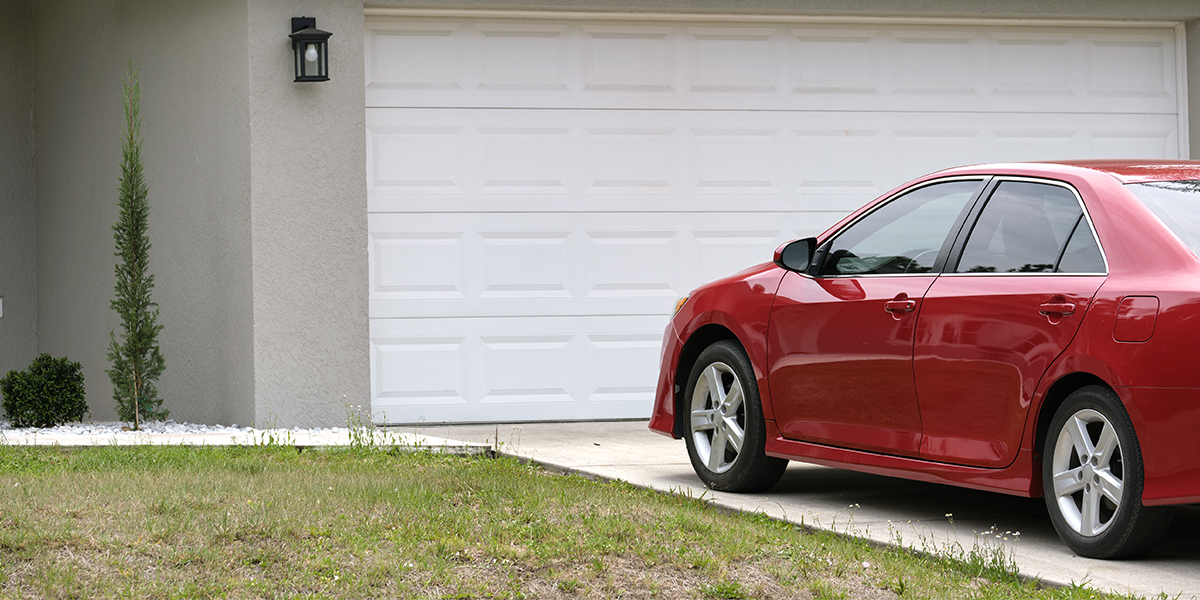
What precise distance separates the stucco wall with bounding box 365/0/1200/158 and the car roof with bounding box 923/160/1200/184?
4313 millimetres

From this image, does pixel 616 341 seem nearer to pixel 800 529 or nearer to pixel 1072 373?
pixel 800 529

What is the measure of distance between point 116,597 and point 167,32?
623cm

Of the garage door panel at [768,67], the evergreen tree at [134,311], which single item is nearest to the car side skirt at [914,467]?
the garage door panel at [768,67]

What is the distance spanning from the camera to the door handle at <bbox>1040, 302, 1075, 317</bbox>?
4.21 meters

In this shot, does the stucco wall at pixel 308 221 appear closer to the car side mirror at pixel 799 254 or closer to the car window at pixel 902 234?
the car side mirror at pixel 799 254

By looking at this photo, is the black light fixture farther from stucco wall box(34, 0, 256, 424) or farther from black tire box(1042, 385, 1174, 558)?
black tire box(1042, 385, 1174, 558)

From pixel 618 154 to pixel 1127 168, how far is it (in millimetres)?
4723

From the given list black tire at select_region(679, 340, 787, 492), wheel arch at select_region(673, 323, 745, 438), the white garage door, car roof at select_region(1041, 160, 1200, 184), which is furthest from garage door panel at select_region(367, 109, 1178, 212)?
car roof at select_region(1041, 160, 1200, 184)

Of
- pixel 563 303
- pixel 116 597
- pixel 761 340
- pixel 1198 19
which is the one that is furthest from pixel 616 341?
pixel 116 597

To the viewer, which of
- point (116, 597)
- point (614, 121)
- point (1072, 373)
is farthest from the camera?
point (614, 121)

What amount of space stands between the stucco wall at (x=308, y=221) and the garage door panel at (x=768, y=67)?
0.37 meters

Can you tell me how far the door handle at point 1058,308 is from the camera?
13.8ft

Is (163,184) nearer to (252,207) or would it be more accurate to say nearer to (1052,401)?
(252,207)

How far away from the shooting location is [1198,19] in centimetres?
950
